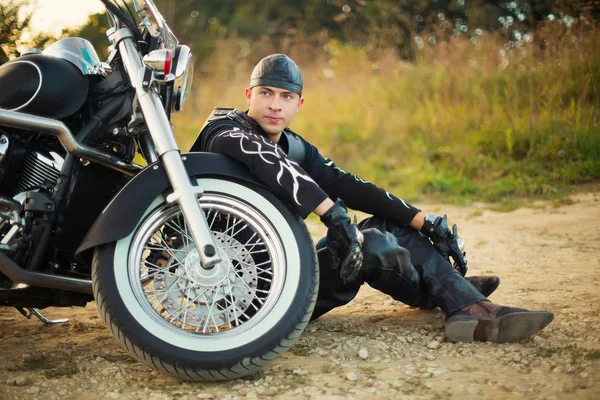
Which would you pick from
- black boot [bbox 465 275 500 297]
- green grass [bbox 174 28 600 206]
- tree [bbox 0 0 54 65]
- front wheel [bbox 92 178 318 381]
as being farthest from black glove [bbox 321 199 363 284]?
green grass [bbox 174 28 600 206]

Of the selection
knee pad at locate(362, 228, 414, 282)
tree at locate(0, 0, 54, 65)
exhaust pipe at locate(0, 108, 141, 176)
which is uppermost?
tree at locate(0, 0, 54, 65)

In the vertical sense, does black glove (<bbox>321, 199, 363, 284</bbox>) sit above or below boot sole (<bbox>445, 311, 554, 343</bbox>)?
above

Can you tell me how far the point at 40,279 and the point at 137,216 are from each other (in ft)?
1.32

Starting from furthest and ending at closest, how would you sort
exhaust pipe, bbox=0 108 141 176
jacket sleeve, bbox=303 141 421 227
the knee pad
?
jacket sleeve, bbox=303 141 421 227
the knee pad
exhaust pipe, bbox=0 108 141 176

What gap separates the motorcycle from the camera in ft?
6.82

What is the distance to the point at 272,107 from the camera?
2.70m

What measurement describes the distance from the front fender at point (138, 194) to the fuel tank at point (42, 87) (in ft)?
1.22

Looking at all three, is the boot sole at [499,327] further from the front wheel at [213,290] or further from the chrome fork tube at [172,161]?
the chrome fork tube at [172,161]

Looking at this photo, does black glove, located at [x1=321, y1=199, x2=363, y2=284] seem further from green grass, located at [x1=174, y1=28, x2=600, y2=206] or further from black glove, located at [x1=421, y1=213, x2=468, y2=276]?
green grass, located at [x1=174, y1=28, x2=600, y2=206]

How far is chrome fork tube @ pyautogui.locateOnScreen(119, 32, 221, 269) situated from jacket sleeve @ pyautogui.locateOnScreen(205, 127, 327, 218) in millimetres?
212

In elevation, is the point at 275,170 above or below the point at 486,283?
above

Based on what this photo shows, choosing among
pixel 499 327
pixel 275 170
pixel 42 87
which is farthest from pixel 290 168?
pixel 499 327

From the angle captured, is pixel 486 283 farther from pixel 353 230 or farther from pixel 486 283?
pixel 353 230

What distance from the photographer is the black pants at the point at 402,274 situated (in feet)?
8.39
